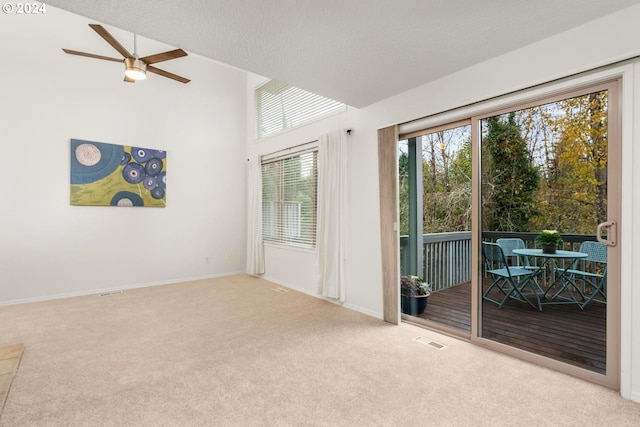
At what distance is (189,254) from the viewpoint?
5445 millimetres

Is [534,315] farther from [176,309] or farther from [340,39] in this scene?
[176,309]

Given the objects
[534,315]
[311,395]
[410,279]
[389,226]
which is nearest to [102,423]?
[311,395]

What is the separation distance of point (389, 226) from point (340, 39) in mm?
1874

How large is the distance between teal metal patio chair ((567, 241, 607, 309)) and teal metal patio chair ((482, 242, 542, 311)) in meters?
0.37

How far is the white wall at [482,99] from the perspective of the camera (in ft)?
6.48

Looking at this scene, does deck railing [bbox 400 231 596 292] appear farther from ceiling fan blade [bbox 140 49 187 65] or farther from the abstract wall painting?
the abstract wall painting

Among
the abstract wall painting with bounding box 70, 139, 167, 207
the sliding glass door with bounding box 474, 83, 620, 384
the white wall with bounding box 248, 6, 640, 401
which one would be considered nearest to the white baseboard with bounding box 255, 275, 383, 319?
the white wall with bounding box 248, 6, 640, 401

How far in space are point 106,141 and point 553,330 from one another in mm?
5819

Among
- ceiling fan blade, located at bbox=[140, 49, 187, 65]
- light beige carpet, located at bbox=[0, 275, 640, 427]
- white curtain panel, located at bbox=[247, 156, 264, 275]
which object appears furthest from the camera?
white curtain panel, located at bbox=[247, 156, 264, 275]

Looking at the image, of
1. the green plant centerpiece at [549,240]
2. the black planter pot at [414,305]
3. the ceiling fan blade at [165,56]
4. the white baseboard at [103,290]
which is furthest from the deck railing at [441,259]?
the white baseboard at [103,290]

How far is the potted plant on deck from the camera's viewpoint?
3516 millimetres

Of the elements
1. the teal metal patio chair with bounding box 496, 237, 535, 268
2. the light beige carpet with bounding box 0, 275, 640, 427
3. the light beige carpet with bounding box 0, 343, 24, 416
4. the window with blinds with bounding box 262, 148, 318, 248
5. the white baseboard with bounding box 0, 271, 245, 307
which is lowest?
the light beige carpet with bounding box 0, 275, 640, 427

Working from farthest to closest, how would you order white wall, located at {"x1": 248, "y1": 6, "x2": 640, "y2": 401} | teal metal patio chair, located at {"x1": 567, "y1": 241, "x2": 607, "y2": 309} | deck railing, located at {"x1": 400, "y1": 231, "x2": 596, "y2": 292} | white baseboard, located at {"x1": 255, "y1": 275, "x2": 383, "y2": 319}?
white baseboard, located at {"x1": 255, "y1": 275, "x2": 383, "y2": 319} → deck railing, located at {"x1": 400, "y1": 231, "x2": 596, "y2": 292} → teal metal patio chair, located at {"x1": 567, "y1": 241, "x2": 607, "y2": 309} → white wall, located at {"x1": 248, "y1": 6, "x2": 640, "y2": 401}

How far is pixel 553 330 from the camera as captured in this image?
102 inches
